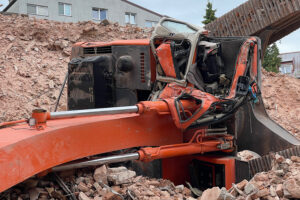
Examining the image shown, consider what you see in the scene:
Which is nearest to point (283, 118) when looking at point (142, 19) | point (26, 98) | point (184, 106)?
point (184, 106)

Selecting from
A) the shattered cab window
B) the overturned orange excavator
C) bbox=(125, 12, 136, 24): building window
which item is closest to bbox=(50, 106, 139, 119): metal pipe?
the overturned orange excavator

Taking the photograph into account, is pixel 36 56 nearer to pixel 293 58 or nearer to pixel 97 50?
pixel 97 50

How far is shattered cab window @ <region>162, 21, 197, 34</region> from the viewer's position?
433cm

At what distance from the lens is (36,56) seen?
10.2m

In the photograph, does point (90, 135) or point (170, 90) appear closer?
point (90, 135)

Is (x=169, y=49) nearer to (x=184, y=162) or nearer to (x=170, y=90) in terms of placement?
(x=170, y=90)

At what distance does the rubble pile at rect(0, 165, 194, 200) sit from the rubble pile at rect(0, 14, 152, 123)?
16.1 feet

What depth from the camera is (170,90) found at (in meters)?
4.05

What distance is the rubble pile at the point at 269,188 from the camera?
272 centimetres

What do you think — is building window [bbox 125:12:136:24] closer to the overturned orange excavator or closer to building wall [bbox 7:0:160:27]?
building wall [bbox 7:0:160:27]

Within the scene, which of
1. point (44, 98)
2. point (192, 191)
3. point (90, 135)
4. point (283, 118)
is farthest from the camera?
point (44, 98)

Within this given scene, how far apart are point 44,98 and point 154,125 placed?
5.96 m

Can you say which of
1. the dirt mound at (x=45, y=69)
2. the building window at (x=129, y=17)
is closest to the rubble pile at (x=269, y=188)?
the dirt mound at (x=45, y=69)

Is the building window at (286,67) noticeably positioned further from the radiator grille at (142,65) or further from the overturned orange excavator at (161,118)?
the radiator grille at (142,65)
